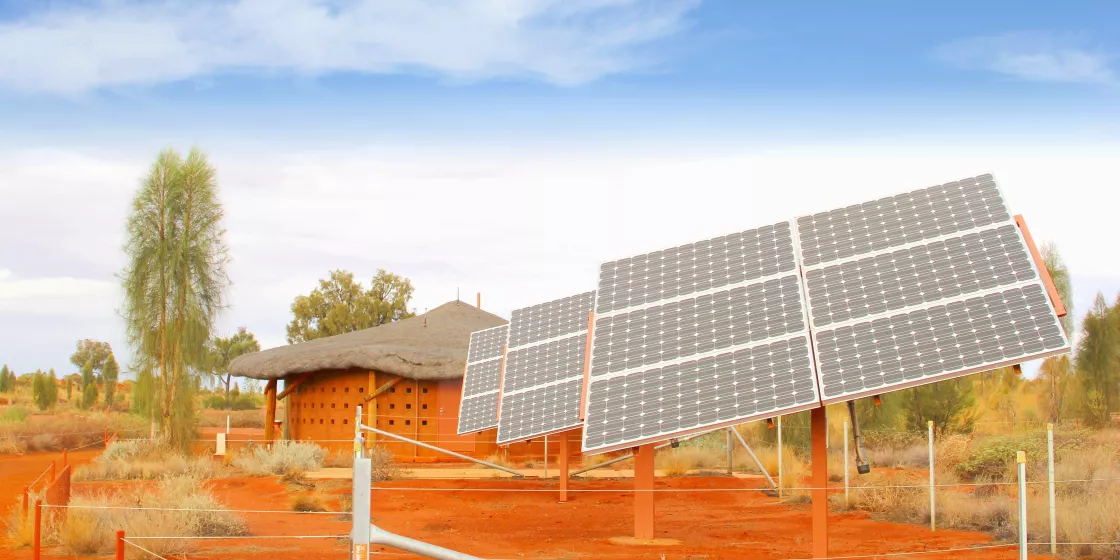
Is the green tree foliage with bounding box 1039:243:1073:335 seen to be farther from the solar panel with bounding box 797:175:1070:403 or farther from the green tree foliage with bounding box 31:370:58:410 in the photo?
the green tree foliage with bounding box 31:370:58:410

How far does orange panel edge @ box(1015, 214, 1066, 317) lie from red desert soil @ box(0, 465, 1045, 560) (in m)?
3.38

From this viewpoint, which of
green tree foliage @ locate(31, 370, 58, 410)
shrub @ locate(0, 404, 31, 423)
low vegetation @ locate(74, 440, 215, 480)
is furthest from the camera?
green tree foliage @ locate(31, 370, 58, 410)

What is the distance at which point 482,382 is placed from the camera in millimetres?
21969

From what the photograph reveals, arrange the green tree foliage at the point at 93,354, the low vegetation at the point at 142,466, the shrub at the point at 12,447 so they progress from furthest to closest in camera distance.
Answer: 1. the green tree foliage at the point at 93,354
2. the shrub at the point at 12,447
3. the low vegetation at the point at 142,466

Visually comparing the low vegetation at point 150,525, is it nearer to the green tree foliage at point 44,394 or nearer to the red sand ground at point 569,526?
the red sand ground at point 569,526

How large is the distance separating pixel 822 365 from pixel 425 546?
6.25 m

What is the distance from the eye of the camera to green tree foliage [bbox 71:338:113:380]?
269 feet

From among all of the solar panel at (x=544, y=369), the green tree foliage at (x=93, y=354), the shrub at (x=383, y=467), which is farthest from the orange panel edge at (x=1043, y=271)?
the green tree foliage at (x=93, y=354)

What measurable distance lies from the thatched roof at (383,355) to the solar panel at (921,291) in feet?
60.8

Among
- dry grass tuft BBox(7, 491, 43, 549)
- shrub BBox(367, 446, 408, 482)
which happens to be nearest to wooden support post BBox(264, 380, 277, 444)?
shrub BBox(367, 446, 408, 482)

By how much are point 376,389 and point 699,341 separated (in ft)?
64.5

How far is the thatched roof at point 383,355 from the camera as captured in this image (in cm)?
3008

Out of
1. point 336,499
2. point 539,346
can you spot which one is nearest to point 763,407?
point 539,346

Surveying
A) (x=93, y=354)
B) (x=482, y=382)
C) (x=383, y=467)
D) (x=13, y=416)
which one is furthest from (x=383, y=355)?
(x=93, y=354)
